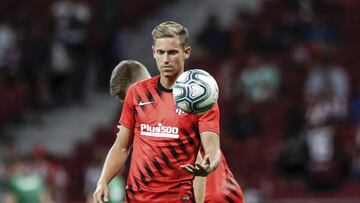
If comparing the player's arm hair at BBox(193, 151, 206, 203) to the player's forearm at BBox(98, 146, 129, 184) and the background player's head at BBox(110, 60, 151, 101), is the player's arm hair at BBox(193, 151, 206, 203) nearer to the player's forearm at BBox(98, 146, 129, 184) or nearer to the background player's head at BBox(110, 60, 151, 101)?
the player's forearm at BBox(98, 146, 129, 184)

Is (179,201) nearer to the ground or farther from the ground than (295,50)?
nearer to the ground

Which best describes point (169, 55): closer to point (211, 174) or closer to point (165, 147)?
point (165, 147)

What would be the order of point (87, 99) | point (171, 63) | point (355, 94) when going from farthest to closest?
1. point (87, 99)
2. point (355, 94)
3. point (171, 63)

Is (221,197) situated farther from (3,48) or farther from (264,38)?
(3,48)

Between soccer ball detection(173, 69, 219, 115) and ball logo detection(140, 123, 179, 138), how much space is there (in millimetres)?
300

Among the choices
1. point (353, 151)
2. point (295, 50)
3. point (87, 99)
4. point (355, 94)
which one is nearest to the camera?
point (353, 151)

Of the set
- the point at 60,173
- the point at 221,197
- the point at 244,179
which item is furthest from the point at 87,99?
the point at 221,197

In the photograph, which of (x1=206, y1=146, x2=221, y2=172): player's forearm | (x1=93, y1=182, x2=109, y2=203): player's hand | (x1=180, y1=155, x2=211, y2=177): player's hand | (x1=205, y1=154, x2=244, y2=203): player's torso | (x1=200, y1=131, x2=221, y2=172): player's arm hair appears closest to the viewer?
(x1=180, y1=155, x2=211, y2=177): player's hand

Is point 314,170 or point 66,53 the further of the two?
point 66,53

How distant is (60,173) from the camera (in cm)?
1808

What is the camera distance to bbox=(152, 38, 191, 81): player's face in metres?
7.50

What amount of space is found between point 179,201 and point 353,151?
30.3 ft

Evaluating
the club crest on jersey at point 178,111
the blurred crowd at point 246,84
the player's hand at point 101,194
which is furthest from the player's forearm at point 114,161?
the blurred crowd at point 246,84

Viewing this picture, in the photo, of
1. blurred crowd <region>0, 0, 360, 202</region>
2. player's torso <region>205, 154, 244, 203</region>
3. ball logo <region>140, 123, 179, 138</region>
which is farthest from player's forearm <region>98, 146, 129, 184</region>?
blurred crowd <region>0, 0, 360, 202</region>
